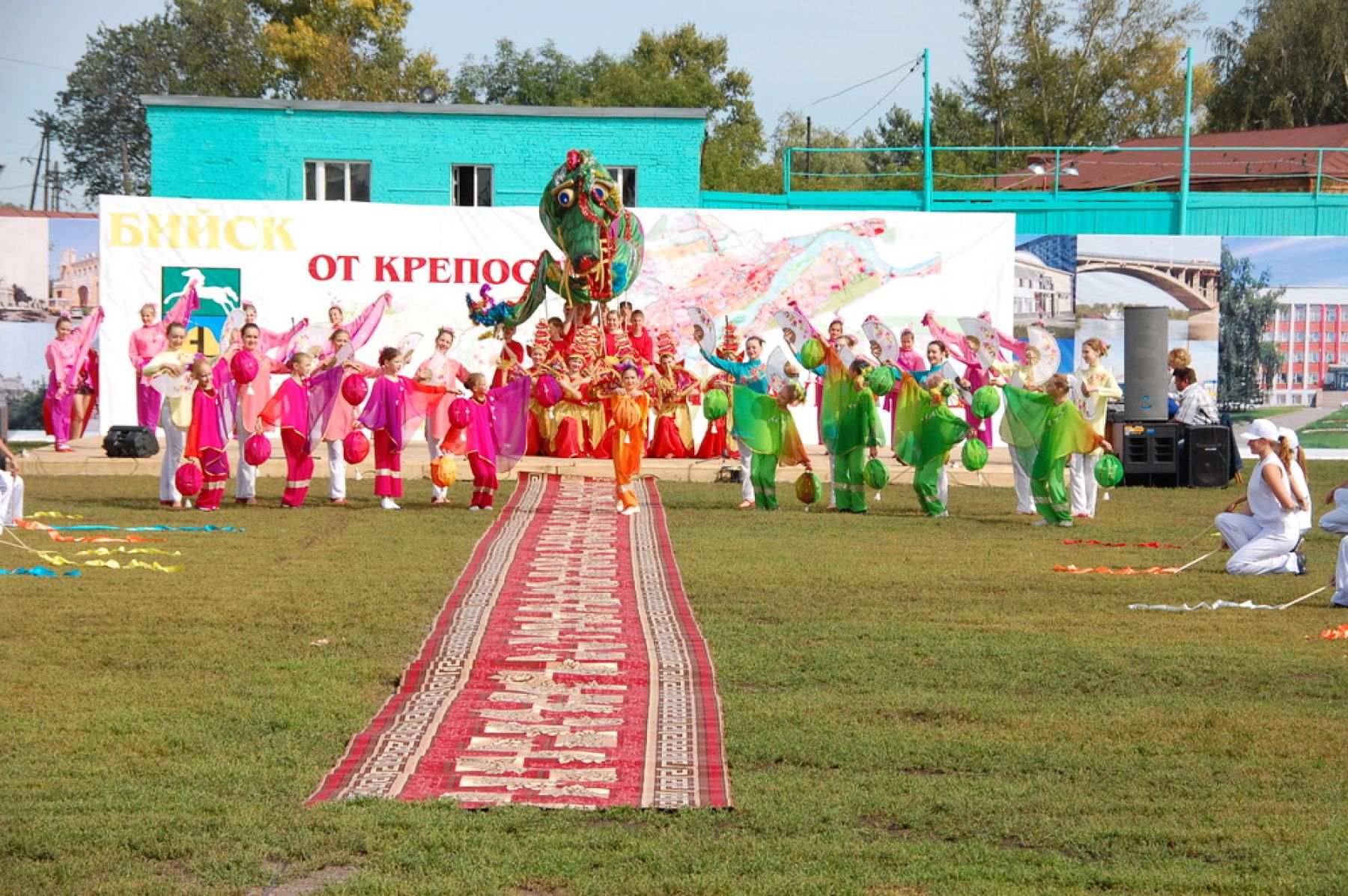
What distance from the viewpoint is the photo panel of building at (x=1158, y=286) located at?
957 inches

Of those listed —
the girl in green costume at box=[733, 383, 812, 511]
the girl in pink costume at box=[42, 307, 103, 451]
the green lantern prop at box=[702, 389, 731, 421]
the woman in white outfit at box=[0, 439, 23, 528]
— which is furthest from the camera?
the girl in pink costume at box=[42, 307, 103, 451]

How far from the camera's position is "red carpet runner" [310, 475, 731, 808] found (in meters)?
6.31

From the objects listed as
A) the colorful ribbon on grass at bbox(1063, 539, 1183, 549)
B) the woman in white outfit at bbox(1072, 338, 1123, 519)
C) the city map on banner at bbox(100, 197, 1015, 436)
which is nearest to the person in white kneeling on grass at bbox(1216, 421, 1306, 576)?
the colorful ribbon on grass at bbox(1063, 539, 1183, 549)

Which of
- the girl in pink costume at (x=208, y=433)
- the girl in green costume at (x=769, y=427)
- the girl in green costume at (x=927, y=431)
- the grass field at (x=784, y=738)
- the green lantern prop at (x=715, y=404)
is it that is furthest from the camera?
the green lantern prop at (x=715, y=404)

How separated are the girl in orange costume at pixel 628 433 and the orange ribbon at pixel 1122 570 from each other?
4405mm

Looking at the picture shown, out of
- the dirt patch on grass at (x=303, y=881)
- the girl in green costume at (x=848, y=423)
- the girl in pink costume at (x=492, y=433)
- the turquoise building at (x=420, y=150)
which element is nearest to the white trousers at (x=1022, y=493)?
the girl in green costume at (x=848, y=423)

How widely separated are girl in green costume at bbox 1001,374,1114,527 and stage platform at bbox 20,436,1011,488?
3931 millimetres

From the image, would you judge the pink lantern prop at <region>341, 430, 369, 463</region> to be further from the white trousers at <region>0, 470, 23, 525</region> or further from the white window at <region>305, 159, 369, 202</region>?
the white window at <region>305, 159, 369, 202</region>

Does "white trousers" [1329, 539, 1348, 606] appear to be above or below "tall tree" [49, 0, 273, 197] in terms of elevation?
below

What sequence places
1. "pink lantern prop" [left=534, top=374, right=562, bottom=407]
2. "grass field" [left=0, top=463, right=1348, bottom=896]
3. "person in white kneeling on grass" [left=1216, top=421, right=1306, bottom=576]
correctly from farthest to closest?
"pink lantern prop" [left=534, top=374, right=562, bottom=407]
"person in white kneeling on grass" [left=1216, top=421, right=1306, bottom=576]
"grass field" [left=0, top=463, right=1348, bottom=896]

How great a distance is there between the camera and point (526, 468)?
1870 centimetres

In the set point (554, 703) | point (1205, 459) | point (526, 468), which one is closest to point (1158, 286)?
point (1205, 459)

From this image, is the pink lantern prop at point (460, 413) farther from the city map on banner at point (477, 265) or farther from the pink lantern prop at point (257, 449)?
the city map on banner at point (477, 265)

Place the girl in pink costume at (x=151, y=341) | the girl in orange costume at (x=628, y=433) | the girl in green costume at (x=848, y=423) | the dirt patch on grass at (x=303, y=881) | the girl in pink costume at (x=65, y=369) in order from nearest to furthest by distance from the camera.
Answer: the dirt patch on grass at (x=303, y=881) → the girl in orange costume at (x=628, y=433) → the girl in green costume at (x=848, y=423) → the girl in pink costume at (x=151, y=341) → the girl in pink costume at (x=65, y=369)
